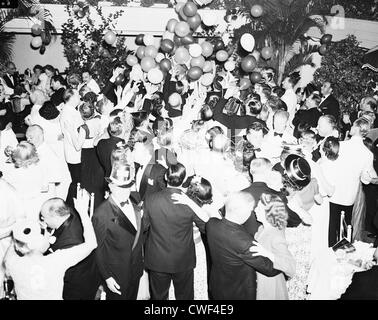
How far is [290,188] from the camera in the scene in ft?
10.6

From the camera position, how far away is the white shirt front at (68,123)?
4.59 m

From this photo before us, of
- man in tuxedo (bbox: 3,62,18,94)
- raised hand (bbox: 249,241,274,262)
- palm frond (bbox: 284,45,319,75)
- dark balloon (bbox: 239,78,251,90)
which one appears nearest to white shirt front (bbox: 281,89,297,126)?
dark balloon (bbox: 239,78,251,90)

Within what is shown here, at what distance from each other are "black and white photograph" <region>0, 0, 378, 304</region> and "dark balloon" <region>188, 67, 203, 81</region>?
0.03 meters

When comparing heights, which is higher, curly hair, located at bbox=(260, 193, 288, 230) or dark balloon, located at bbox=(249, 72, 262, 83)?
dark balloon, located at bbox=(249, 72, 262, 83)

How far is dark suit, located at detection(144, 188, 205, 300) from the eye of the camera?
2799mm

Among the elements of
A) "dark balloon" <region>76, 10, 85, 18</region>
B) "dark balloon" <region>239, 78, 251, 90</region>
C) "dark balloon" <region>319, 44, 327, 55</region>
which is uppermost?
"dark balloon" <region>76, 10, 85, 18</region>

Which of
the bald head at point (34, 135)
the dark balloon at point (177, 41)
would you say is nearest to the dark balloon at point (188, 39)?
the dark balloon at point (177, 41)

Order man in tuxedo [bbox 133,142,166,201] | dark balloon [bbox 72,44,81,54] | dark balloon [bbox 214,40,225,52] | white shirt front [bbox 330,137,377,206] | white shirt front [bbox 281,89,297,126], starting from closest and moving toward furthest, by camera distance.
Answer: man in tuxedo [bbox 133,142,166,201] < white shirt front [bbox 330,137,377,206] < white shirt front [bbox 281,89,297,126] < dark balloon [bbox 214,40,225,52] < dark balloon [bbox 72,44,81,54]

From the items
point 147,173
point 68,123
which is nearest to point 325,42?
point 68,123

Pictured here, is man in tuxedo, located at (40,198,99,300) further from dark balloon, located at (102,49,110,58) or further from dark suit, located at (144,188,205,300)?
dark balloon, located at (102,49,110,58)

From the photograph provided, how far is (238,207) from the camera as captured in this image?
2.45 meters
